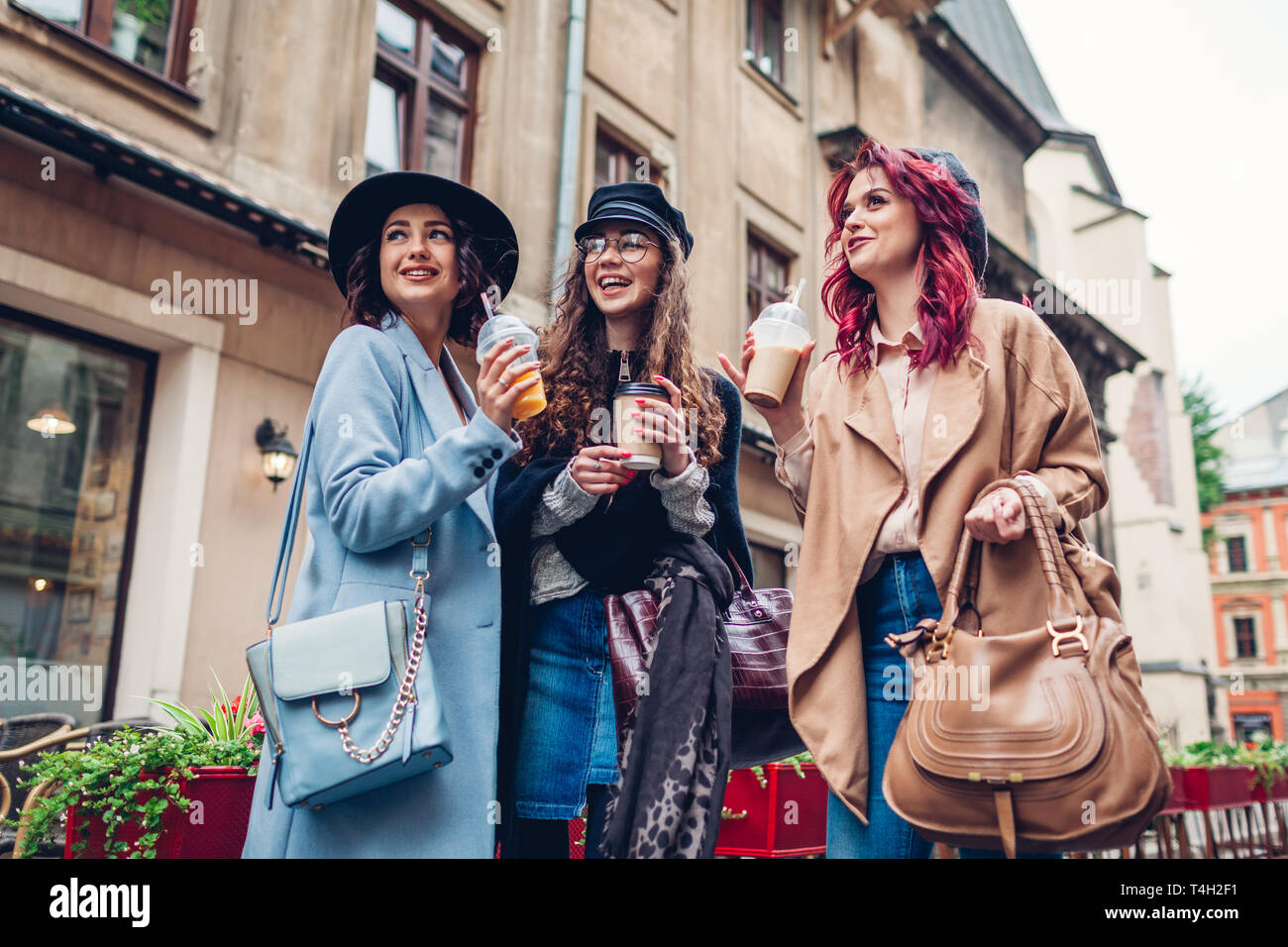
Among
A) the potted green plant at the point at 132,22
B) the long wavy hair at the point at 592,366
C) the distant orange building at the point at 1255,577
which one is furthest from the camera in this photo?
the distant orange building at the point at 1255,577

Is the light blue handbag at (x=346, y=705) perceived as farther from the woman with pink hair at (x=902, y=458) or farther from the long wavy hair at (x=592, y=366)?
the woman with pink hair at (x=902, y=458)

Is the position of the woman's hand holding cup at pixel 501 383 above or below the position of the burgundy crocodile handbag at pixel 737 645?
above

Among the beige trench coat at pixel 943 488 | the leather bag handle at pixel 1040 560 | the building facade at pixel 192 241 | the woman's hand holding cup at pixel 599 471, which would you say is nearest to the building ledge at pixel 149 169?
the building facade at pixel 192 241

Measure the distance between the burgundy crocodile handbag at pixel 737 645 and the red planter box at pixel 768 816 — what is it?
58.0 inches

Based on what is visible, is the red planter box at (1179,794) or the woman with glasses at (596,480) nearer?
the woman with glasses at (596,480)

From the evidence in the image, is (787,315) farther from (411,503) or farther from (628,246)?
(411,503)

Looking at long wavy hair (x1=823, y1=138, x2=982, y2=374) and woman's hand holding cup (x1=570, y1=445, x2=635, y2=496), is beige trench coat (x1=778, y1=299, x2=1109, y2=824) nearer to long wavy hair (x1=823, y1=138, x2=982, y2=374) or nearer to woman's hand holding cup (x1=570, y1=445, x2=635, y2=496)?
long wavy hair (x1=823, y1=138, x2=982, y2=374)

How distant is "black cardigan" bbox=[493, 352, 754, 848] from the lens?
227cm

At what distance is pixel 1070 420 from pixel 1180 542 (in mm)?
27288

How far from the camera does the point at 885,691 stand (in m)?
2.05

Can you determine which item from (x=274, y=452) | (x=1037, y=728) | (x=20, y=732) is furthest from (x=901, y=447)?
(x=274, y=452)

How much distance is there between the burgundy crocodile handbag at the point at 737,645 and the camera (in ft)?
7.17

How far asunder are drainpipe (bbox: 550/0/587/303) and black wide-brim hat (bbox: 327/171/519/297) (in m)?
7.21

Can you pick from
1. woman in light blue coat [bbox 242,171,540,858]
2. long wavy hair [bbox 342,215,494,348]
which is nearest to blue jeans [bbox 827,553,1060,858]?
woman in light blue coat [bbox 242,171,540,858]
